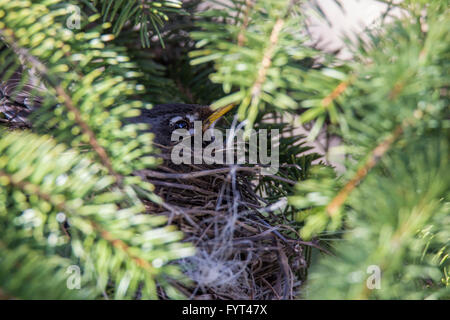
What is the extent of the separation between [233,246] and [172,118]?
751 millimetres

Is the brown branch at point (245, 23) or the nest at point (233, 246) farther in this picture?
the nest at point (233, 246)

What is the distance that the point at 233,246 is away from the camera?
91 centimetres

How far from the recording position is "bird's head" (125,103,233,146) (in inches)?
58.3

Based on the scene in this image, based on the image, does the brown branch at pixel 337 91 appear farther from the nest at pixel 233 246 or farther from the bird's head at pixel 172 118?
the bird's head at pixel 172 118

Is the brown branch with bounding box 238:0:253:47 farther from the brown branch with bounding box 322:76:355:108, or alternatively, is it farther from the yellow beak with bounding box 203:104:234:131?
the yellow beak with bounding box 203:104:234:131

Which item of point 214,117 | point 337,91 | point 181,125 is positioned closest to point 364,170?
point 337,91

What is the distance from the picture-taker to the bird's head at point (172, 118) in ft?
4.86

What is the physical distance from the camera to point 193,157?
54.2 inches

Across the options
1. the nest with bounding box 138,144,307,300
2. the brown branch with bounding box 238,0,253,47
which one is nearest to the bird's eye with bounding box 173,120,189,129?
the nest with bounding box 138,144,307,300

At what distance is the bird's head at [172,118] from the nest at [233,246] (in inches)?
13.6

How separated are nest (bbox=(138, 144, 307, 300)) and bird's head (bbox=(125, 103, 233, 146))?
35 centimetres

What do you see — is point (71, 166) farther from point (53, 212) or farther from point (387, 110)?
point (387, 110)

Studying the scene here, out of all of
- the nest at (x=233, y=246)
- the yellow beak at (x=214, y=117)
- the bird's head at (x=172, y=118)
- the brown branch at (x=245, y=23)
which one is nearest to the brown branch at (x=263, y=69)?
the brown branch at (x=245, y=23)

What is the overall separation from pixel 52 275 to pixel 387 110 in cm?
50
